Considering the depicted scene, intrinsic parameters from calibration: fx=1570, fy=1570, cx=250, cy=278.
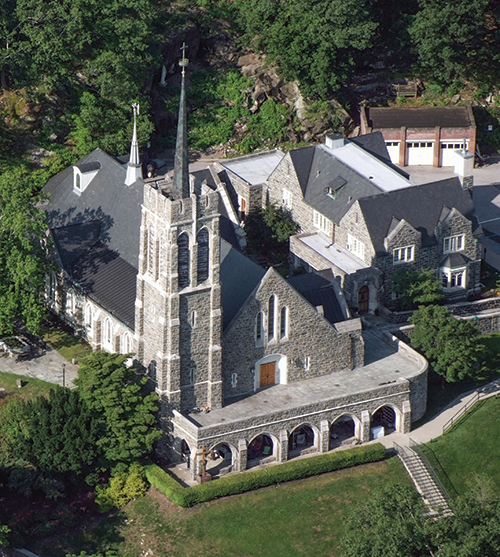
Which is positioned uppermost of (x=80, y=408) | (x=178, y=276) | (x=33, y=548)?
(x=178, y=276)

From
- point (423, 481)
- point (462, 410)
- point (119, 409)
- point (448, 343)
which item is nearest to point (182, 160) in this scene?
point (119, 409)

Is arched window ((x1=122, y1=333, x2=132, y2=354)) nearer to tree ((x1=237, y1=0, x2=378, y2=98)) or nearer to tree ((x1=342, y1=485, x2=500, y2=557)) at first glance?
tree ((x1=342, y1=485, x2=500, y2=557))

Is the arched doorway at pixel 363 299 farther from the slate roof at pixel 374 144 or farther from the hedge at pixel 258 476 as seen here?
the slate roof at pixel 374 144

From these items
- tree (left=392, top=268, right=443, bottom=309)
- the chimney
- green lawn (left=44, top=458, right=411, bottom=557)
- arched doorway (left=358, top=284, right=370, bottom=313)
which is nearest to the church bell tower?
green lawn (left=44, top=458, right=411, bottom=557)

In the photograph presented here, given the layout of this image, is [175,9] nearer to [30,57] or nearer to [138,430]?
[30,57]

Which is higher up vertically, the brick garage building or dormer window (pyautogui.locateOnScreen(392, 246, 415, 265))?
the brick garage building

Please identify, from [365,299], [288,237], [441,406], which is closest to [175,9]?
[288,237]

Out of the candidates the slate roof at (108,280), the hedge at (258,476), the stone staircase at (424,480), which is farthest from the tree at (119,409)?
the stone staircase at (424,480)
